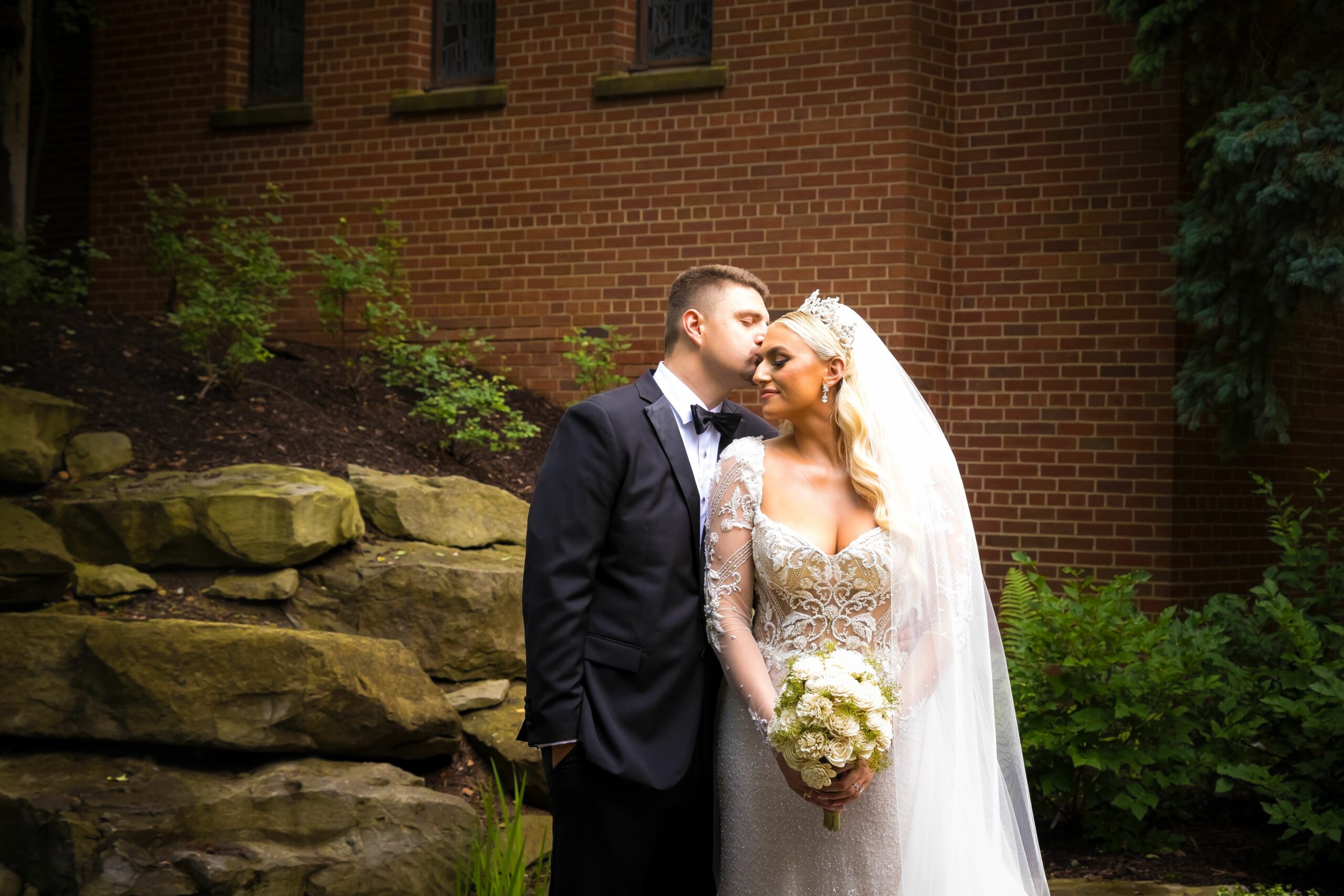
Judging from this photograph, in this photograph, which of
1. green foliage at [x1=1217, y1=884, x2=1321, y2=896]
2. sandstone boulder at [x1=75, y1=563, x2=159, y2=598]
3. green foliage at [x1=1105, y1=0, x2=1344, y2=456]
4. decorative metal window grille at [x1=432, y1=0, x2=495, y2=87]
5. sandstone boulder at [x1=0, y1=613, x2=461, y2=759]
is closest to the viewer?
green foliage at [x1=1217, y1=884, x2=1321, y2=896]

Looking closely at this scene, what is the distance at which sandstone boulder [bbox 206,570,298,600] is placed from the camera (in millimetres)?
6410

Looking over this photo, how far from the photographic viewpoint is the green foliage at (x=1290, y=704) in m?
5.57

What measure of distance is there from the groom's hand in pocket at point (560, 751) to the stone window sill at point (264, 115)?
7.97 m

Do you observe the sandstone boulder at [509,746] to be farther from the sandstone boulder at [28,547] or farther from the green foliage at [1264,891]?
the green foliage at [1264,891]

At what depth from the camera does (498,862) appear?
17.7 feet

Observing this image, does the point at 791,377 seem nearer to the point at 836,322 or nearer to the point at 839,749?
the point at 836,322

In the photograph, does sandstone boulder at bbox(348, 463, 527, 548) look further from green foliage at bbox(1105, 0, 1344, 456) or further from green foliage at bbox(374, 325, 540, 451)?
green foliage at bbox(1105, 0, 1344, 456)

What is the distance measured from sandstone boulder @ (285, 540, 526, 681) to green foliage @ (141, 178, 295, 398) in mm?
1925

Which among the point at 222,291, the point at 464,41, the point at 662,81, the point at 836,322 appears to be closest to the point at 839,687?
the point at 836,322

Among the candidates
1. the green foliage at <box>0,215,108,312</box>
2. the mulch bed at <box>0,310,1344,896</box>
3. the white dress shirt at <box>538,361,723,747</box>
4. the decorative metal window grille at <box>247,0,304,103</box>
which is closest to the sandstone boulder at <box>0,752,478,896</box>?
the mulch bed at <box>0,310,1344,896</box>

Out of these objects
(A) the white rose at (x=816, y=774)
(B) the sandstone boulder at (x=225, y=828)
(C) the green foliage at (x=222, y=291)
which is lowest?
(B) the sandstone boulder at (x=225, y=828)

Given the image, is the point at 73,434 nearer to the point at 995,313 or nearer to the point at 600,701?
the point at 600,701

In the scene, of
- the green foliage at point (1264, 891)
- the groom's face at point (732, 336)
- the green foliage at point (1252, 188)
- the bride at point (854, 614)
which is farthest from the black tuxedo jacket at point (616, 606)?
the green foliage at point (1252, 188)

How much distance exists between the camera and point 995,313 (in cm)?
863
